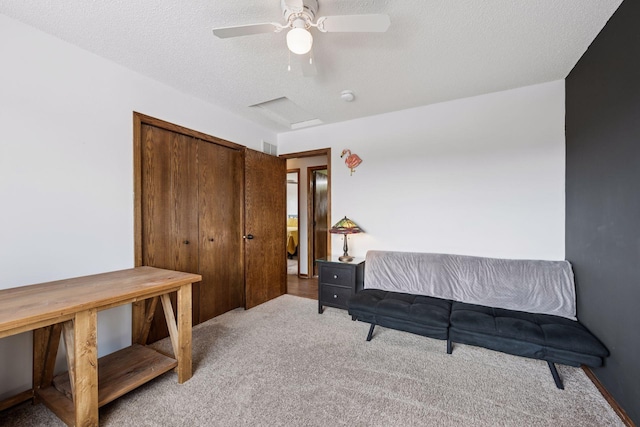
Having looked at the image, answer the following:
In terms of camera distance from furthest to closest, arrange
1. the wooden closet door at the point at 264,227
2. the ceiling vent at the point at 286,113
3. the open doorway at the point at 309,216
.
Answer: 1. the open doorway at the point at 309,216
2. the wooden closet door at the point at 264,227
3. the ceiling vent at the point at 286,113

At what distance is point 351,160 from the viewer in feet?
11.1

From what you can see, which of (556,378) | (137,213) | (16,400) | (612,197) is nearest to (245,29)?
(137,213)

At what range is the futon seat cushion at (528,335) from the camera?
5.43ft

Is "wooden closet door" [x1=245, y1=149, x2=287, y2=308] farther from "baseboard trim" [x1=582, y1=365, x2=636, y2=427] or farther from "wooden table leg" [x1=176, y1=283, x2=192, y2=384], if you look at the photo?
"baseboard trim" [x1=582, y1=365, x2=636, y2=427]

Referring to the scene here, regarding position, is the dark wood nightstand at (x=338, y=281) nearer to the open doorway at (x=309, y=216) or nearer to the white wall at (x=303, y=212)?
the open doorway at (x=309, y=216)

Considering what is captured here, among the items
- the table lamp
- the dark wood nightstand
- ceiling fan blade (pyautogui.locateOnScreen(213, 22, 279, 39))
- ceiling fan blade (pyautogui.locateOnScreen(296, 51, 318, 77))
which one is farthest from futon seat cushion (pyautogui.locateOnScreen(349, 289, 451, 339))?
ceiling fan blade (pyautogui.locateOnScreen(213, 22, 279, 39))

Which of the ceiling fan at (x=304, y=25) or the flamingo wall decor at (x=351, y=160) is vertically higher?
the ceiling fan at (x=304, y=25)

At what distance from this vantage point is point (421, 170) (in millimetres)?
2979

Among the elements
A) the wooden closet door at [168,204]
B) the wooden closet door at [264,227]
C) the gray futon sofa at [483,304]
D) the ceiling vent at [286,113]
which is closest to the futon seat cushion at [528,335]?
the gray futon sofa at [483,304]

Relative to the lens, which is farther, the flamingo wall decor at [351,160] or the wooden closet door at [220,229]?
the flamingo wall decor at [351,160]

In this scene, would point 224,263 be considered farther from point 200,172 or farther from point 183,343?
point 183,343

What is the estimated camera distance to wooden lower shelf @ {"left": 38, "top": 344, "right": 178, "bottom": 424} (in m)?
1.48

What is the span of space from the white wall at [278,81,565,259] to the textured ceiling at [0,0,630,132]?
0.29 m

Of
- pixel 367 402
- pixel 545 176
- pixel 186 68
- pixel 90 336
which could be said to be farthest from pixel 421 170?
pixel 90 336
